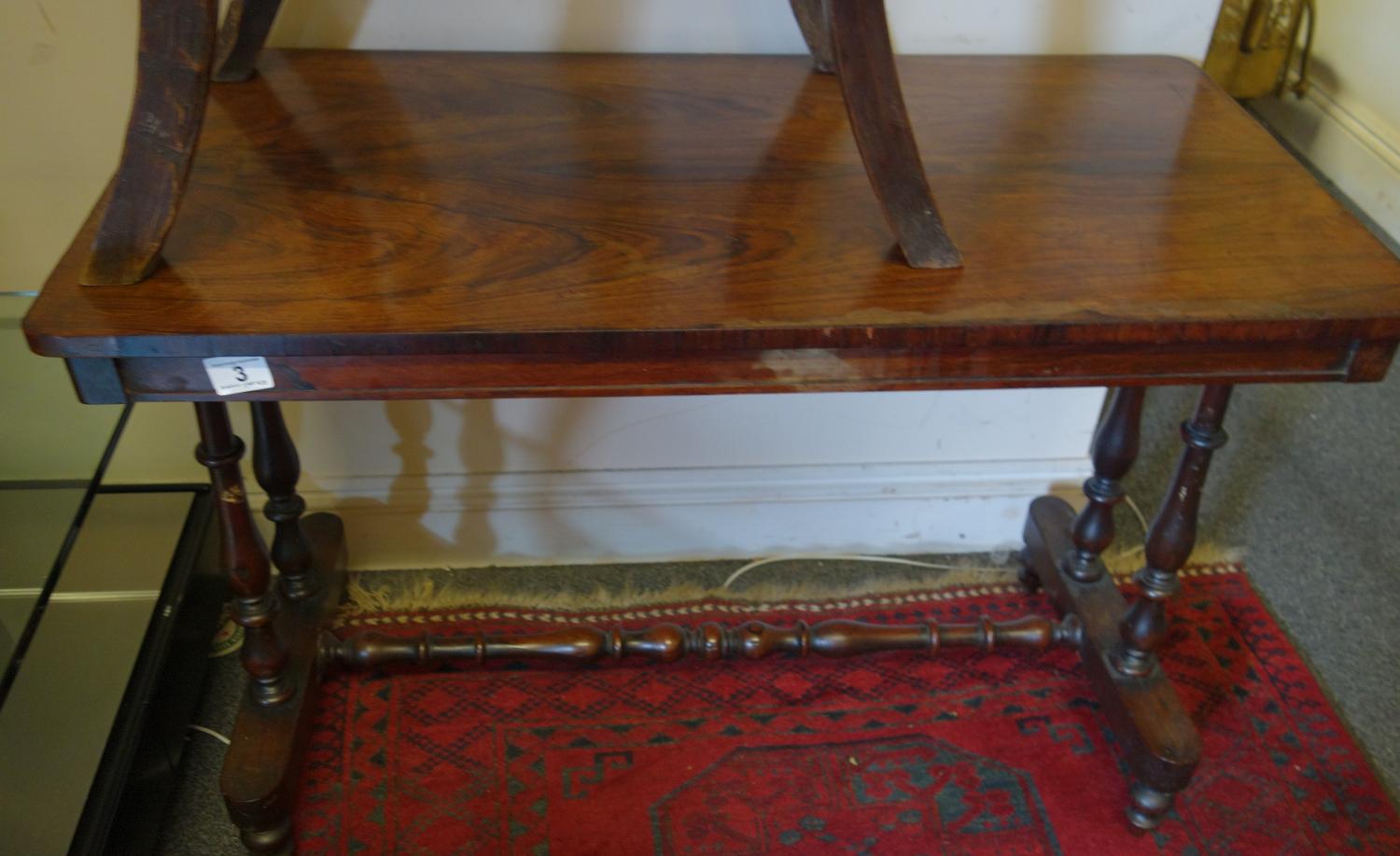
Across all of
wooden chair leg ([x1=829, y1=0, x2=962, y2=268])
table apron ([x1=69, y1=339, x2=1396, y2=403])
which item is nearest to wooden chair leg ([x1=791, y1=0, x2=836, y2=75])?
wooden chair leg ([x1=829, y1=0, x2=962, y2=268])

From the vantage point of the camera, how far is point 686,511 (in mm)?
1725

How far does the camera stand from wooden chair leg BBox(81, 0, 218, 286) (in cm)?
88

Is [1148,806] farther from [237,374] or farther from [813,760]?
[237,374]

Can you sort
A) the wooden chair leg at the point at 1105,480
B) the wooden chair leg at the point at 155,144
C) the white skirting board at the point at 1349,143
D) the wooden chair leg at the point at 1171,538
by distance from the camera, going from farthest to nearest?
the white skirting board at the point at 1349,143, the wooden chair leg at the point at 1105,480, the wooden chair leg at the point at 1171,538, the wooden chair leg at the point at 155,144

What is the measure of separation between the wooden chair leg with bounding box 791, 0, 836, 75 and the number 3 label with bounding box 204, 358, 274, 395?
671mm

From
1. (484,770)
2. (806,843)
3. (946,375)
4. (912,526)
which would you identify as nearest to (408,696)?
(484,770)

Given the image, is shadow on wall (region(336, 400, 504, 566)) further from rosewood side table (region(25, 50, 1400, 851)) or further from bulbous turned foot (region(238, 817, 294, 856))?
bulbous turned foot (region(238, 817, 294, 856))

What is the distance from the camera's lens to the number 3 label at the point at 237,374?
901mm

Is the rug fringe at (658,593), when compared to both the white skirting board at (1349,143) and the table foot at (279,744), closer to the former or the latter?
the table foot at (279,744)

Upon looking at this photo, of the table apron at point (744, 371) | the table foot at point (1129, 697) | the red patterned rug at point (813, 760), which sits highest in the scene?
the table apron at point (744, 371)

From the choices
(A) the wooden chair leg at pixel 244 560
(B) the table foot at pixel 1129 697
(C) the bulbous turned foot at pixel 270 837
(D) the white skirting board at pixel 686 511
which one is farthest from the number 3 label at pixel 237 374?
(B) the table foot at pixel 1129 697

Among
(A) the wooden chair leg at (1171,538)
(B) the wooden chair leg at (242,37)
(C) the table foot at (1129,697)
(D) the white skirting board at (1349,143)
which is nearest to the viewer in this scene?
(B) the wooden chair leg at (242,37)

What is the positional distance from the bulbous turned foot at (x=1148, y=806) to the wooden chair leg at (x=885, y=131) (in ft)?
2.49

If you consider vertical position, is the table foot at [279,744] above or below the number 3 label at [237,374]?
below
